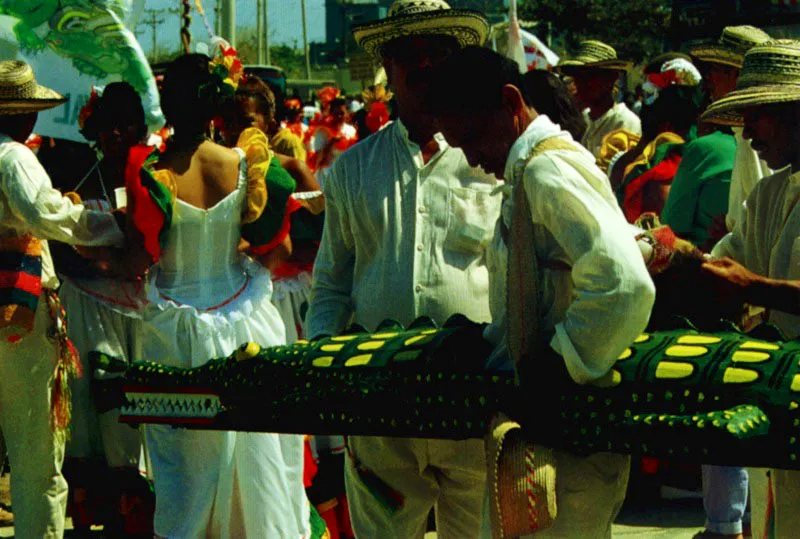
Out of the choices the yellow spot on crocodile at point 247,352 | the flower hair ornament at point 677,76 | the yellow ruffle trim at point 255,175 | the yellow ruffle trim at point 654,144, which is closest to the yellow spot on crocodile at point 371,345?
the yellow spot on crocodile at point 247,352

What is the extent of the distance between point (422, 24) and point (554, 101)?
1035mm

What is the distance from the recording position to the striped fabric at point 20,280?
5.96 m

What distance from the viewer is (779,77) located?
4.21 meters

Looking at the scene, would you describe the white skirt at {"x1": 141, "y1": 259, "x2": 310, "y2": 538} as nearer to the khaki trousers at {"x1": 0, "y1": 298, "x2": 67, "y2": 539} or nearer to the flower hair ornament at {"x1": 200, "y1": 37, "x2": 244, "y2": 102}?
the khaki trousers at {"x1": 0, "y1": 298, "x2": 67, "y2": 539}

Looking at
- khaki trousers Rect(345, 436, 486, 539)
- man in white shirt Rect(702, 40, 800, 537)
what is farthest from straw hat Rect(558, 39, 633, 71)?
khaki trousers Rect(345, 436, 486, 539)

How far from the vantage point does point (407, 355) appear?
381cm

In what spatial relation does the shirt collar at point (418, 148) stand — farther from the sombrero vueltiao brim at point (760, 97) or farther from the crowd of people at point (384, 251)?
the sombrero vueltiao brim at point (760, 97)

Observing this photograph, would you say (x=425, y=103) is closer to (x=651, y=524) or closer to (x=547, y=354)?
(x=547, y=354)

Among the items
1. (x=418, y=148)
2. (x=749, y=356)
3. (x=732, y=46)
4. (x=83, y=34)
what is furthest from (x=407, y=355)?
(x=83, y=34)

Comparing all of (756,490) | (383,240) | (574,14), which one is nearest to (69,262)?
(383,240)

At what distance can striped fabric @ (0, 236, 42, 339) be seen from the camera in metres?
5.96

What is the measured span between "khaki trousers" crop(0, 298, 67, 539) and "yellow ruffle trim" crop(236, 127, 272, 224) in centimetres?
98

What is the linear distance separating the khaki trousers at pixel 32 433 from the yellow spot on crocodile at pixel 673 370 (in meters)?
3.50

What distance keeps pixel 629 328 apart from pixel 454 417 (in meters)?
0.59
